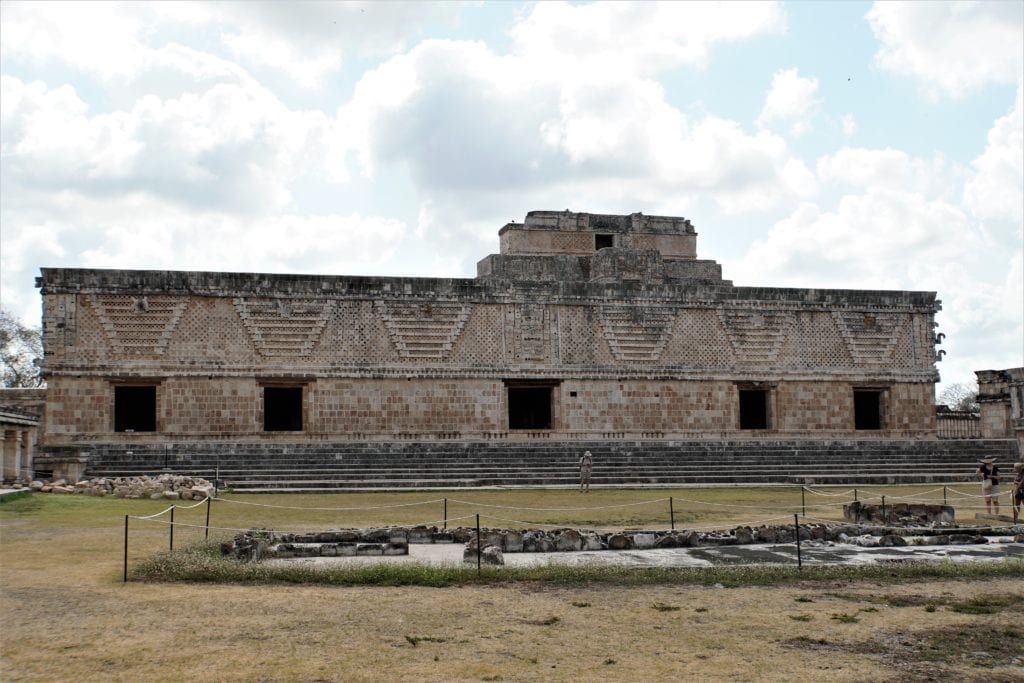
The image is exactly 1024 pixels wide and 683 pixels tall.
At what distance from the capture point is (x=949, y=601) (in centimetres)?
771

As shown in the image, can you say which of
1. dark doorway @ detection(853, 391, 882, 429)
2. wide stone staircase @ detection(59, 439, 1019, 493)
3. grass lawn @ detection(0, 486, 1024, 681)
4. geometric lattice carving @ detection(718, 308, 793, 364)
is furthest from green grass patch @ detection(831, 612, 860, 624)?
dark doorway @ detection(853, 391, 882, 429)

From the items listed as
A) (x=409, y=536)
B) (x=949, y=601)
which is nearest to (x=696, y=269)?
(x=409, y=536)

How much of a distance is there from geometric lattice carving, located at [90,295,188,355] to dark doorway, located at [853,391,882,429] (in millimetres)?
16997

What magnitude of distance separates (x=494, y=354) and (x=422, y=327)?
1.79 meters

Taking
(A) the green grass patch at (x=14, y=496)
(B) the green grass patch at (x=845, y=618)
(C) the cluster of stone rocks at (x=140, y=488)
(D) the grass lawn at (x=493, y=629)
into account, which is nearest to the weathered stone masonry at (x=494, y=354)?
(C) the cluster of stone rocks at (x=140, y=488)

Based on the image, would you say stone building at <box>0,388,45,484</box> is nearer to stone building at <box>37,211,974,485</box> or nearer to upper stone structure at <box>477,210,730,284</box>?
stone building at <box>37,211,974,485</box>

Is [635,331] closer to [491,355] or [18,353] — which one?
[491,355]

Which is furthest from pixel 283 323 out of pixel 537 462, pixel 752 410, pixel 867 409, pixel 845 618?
pixel 845 618

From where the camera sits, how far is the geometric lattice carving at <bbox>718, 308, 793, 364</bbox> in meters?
24.1

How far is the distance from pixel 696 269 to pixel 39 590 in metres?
21.5

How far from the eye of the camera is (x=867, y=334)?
2484 cm

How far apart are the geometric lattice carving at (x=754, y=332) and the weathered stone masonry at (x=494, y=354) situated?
4cm

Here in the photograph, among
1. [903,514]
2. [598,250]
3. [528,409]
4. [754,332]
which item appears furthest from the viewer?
[528,409]

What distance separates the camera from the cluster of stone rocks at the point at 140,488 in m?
15.4
